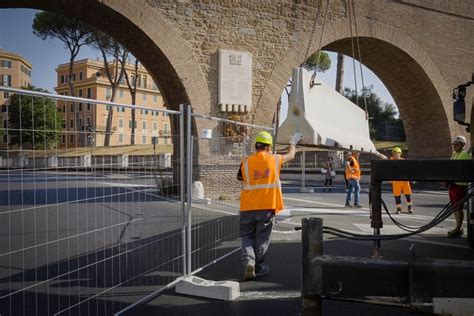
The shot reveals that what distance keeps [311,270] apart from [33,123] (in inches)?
81.5

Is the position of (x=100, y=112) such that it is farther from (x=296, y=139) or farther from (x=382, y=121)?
(x=382, y=121)

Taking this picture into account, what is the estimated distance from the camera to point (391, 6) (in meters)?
17.6

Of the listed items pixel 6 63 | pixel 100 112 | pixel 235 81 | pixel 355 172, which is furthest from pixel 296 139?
pixel 6 63

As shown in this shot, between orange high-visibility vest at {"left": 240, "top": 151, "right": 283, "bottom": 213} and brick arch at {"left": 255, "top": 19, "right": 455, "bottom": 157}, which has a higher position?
brick arch at {"left": 255, "top": 19, "right": 455, "bottom": 157}

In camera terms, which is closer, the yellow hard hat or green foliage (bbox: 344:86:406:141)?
the yellow hard hat

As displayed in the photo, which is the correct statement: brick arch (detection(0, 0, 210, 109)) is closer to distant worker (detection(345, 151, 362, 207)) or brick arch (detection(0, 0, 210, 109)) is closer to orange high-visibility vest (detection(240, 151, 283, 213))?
distant worker (detection(345, 151, 362, 207))

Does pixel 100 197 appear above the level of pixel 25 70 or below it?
below

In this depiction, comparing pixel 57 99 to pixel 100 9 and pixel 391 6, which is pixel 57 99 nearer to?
pixel 100 9

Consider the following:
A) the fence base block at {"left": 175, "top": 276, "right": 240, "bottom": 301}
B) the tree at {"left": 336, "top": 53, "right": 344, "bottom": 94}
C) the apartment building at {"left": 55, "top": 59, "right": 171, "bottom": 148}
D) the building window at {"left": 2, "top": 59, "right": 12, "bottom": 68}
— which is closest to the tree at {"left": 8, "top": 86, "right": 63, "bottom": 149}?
the apartment building at {"left": 55, "top": 59, "right": 171, "bottom": 148}

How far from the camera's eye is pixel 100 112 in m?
5.45

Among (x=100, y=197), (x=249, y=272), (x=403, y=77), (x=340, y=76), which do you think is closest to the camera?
(x=100, y=197)

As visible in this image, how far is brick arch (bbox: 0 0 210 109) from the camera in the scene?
1262 centimetres

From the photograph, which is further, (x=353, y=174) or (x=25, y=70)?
(x=25, y=70)

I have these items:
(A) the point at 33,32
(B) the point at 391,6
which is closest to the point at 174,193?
(B) the point at 391,6
